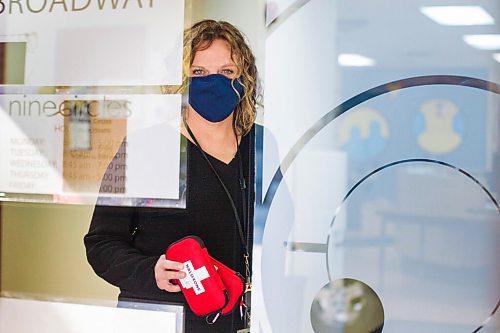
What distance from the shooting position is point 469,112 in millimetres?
1931

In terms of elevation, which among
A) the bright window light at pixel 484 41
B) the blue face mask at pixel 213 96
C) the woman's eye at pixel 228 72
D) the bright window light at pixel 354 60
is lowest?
the blue face mask at pixel 213 96

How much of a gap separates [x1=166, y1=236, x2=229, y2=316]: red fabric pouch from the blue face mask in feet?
1.16

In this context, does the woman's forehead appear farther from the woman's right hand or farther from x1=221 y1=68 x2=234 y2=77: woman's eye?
the woman's right hand

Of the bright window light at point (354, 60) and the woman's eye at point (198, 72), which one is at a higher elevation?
the bright window light at point (354, 60)

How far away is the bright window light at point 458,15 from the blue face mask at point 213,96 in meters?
→ 0.55

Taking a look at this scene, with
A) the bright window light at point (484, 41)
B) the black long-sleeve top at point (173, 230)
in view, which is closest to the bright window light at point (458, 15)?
the bright window light at point (484, 41)

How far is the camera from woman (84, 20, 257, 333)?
2086 millimetres

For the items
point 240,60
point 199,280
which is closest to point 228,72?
point 240,60

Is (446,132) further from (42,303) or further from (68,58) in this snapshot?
(42,303)

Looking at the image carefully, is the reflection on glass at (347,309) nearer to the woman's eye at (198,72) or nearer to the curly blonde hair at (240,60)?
the curly blonde hair at (240,60)

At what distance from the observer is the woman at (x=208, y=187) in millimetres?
2086

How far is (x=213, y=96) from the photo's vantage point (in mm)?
2111

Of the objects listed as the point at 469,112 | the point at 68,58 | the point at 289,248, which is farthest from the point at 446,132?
the point at 68,58

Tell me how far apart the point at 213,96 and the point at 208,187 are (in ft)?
0.84
